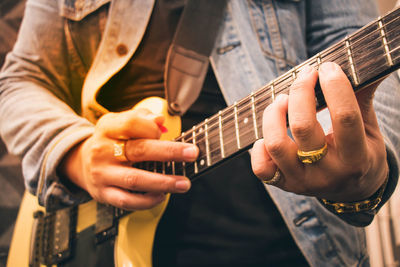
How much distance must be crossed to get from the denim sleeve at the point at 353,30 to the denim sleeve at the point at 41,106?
1.98ft

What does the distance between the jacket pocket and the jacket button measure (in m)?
0.18

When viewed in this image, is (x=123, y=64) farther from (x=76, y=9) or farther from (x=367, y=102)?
(x=367, y=102)

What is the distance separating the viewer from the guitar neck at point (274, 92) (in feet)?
1.00

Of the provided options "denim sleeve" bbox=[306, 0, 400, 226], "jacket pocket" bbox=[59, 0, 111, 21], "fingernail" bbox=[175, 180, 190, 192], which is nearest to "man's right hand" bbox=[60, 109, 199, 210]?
"fingernail" bbox=[175, 180, 190, 192]

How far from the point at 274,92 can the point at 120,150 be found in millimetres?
325

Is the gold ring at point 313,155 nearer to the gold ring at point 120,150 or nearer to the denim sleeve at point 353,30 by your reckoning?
the denim sleeve at point 353,30

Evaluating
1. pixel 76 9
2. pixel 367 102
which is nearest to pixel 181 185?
pixel 367 102

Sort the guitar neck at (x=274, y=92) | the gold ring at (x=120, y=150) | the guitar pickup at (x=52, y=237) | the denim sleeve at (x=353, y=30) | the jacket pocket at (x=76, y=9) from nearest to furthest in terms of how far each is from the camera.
Answer: the guitar neck at (x=274, y=92)
the denim sleeve at (x=353, y=30)
the gold ring at (x=120, y=150)
the guitar pickup at (x=52, y=237)
the jacket pocket at (x=76, y=9)

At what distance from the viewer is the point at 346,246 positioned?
0.56m

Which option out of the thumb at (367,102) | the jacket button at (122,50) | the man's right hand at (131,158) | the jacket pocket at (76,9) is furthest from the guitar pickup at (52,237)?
the thumb at (367,102)

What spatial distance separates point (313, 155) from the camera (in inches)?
13.4

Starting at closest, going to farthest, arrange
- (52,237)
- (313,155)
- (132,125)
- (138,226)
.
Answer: (313,155), (132,125), (138,226), (52,237)

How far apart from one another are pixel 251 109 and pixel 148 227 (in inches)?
15.3

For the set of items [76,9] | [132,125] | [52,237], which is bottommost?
[52,237]
